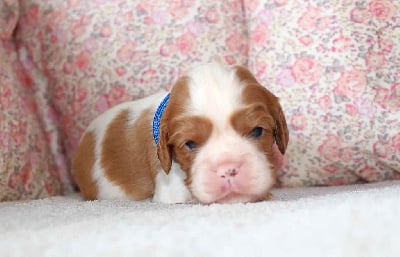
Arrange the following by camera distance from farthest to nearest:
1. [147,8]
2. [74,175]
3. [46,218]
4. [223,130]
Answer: [147,8]
[74,175]
[223,130]
[46,218]

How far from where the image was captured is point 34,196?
2.45m

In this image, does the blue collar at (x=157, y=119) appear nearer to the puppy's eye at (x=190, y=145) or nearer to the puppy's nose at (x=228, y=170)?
the puppy's eye at (x=190, y=145)

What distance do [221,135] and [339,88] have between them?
2.53 feet

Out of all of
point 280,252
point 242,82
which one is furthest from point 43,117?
point 280,252

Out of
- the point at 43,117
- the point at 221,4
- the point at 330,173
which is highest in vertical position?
the point at 221,4

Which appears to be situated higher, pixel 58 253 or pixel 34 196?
pixel 58 253

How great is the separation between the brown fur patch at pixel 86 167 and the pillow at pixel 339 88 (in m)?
0.68

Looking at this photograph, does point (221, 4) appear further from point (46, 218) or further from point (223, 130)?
point (46, 218)

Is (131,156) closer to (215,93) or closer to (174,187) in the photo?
(174,187)

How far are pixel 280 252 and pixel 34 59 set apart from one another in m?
1.89

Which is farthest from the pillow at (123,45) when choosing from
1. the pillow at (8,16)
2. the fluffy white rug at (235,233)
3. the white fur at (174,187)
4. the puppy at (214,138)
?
the fluffy white rug at (235,233)

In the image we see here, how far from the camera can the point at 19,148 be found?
94.2 inches

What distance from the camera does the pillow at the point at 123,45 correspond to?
2.76m

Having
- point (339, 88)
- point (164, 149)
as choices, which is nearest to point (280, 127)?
point (164, 149)
